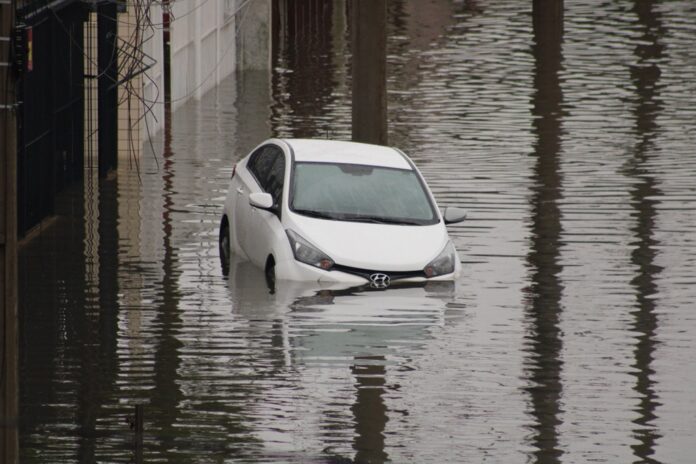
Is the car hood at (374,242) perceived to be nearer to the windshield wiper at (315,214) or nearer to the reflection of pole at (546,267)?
the windshield wiper at (315,214)

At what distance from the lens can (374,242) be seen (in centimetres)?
1803

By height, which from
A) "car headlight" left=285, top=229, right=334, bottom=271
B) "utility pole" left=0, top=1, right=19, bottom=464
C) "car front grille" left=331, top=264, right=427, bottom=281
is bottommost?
"car front grille" left=331, top=264, right=427, bottom=281

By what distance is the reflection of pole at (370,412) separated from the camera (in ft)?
39.5

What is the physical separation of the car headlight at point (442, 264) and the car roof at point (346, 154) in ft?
4.89

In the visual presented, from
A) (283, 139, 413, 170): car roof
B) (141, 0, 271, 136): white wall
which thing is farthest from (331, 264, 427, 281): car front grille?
(141, 0, 271, 136): white wall

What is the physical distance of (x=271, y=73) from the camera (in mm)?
39969

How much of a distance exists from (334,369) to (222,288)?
3778 millimetres

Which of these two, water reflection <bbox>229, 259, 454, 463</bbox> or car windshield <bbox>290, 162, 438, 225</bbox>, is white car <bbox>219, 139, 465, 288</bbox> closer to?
car windshield <bbox>290, 162, 438, 225</bbox>

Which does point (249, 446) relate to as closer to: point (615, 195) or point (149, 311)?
point (149, 311)

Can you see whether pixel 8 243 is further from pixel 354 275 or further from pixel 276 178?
pixel 276 178

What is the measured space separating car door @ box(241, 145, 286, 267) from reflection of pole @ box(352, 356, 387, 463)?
12.2 ft

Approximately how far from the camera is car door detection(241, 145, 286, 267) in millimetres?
18500

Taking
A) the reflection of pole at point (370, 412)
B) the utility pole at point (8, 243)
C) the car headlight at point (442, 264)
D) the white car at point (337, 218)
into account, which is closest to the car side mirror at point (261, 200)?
the white car at point (337, 218)

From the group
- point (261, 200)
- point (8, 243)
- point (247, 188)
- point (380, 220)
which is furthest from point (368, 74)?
point (8, 243)
